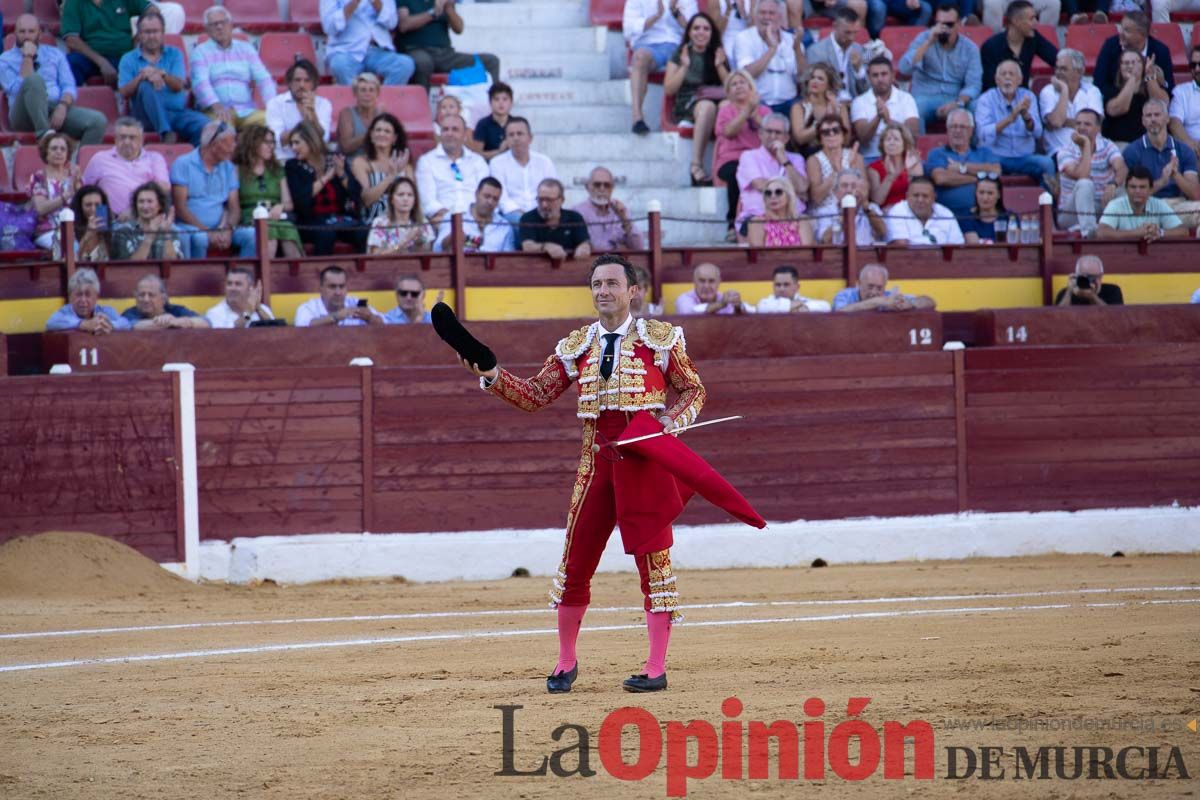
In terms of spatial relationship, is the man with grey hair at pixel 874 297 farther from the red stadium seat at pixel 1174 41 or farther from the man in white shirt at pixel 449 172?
the red stadium seat at pixel 1174 41

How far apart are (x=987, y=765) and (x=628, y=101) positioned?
9.34m

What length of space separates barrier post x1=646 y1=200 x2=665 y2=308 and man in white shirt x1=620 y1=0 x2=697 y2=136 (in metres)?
2.21

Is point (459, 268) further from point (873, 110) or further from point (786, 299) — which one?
point (873, 110)

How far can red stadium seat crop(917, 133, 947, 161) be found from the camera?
1241 centimetres

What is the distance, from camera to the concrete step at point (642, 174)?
12336mm

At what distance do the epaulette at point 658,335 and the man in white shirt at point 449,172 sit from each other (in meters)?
5.51

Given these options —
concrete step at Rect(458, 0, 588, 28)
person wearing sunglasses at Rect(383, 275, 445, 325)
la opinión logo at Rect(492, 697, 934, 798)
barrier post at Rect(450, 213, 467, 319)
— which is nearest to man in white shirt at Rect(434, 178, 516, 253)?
barrier post at Rect(450, 213, 467, 319)

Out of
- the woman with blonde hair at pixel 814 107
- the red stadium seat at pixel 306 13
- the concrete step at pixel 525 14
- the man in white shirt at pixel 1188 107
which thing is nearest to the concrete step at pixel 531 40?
the concrete step at pixel 525 14

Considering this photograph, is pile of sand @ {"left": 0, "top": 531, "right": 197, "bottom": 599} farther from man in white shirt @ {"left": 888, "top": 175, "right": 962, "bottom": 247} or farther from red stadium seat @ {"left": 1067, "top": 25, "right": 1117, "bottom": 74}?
red stadium seat @ {"left": 1067, "top": 25, "right": 1117, "bottom": 74}

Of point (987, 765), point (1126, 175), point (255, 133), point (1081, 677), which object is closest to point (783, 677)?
point (1081, 677)

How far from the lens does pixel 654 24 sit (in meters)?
Result: 12.6

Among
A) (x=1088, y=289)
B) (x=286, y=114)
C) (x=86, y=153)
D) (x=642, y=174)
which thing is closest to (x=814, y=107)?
(x=642, y=174)

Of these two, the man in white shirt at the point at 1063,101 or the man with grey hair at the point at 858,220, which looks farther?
the man in white shirt at the point at 1063,101

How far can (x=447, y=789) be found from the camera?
14.0 feet
